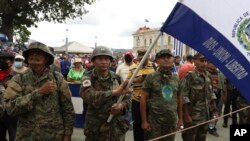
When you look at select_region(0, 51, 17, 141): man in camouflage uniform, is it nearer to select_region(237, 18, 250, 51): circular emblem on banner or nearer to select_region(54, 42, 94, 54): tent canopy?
select_region(237, 18, 250, 51): circular emblem on banner

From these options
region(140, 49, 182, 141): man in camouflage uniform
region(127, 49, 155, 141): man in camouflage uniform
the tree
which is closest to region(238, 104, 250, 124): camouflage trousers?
region(127, 49, 155, 141): man in camouflage uniform

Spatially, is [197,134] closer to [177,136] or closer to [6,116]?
[177,136]

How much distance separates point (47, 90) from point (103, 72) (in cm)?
72

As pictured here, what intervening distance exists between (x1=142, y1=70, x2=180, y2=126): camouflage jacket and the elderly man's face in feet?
5.85

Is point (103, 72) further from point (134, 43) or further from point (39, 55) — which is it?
point (134, 43)

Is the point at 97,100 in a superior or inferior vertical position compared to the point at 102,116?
superior

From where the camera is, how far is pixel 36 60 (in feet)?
12.2

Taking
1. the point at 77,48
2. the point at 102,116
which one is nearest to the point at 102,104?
the point at 102,116

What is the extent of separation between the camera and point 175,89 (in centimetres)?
509

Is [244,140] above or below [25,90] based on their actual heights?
below

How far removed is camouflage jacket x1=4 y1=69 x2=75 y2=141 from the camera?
11.8 feet

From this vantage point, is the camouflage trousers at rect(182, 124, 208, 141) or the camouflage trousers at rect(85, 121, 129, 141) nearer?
the camouflage trousers at rect(85, 121, 129, 141)

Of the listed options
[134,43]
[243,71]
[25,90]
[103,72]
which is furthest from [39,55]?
[134,43]

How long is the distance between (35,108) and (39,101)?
0.24 feet
